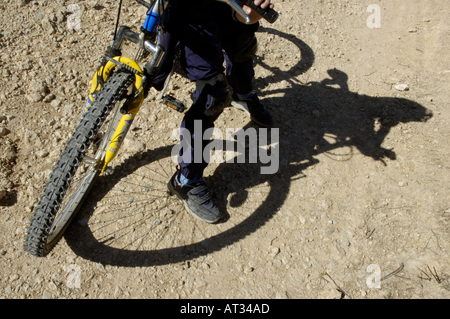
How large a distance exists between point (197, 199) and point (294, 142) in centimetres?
144

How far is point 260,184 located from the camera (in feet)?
10.3

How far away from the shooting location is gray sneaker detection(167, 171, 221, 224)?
8.84 feet

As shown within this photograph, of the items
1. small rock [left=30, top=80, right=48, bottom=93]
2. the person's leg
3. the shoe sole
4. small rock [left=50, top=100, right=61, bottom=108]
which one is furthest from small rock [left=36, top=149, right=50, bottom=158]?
the person's leg

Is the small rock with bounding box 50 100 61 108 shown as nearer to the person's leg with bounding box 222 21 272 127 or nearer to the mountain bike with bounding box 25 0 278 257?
the mountain bike with bounding box 25 0 278 257

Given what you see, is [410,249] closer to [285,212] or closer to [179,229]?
[285,212]

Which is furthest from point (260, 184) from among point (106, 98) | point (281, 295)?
point (106, 98)

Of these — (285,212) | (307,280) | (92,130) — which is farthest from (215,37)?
(307,280)

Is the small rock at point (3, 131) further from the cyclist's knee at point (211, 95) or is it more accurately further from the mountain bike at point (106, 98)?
the cyclist's knee at point (211, 95)

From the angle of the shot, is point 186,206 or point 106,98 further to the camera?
point 186,206

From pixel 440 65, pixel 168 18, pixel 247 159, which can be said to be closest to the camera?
pixel 168 18

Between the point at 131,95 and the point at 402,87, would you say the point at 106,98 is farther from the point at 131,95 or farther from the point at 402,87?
the point at 402,87

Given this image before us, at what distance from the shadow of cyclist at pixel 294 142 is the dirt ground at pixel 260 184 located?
16 mm
